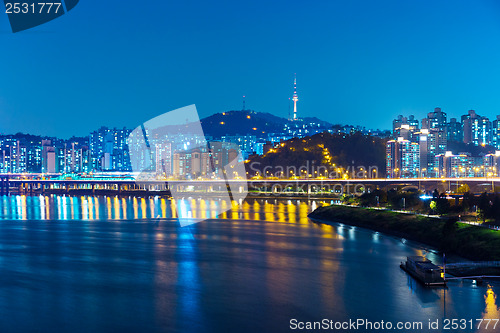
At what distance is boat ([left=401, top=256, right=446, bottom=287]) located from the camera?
13.5 m

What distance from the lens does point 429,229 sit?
21.0 meters

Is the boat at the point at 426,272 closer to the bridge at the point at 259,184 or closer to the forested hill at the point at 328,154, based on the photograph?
the bridge at the point at 259,184

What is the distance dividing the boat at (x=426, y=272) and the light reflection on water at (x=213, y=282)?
23cm

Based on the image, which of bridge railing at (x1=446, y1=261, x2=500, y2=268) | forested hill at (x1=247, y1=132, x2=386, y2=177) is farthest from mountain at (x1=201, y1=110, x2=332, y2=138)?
bridge railing at (x1=446, y1=261, x2=500, y2=268)

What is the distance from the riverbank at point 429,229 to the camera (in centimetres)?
1634

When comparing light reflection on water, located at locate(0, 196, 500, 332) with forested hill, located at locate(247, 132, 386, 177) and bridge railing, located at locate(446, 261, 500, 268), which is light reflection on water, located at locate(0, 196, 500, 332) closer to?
bridge railing, located at locate(446, 261, 500, 268)

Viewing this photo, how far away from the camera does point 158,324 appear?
1131 cm

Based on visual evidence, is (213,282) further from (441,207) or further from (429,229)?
(441,207)

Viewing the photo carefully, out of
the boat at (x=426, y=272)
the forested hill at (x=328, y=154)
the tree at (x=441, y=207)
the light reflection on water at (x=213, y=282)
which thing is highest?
the forested hill at (x=328, y=154)

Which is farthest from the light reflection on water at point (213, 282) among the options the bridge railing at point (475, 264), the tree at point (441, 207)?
the tree at point (441, 207)

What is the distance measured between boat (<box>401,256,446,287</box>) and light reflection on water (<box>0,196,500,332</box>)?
0.23 m

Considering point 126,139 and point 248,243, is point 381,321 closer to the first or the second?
point 248,243

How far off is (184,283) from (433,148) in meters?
74.0

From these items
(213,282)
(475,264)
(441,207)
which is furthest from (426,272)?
(441,207)
